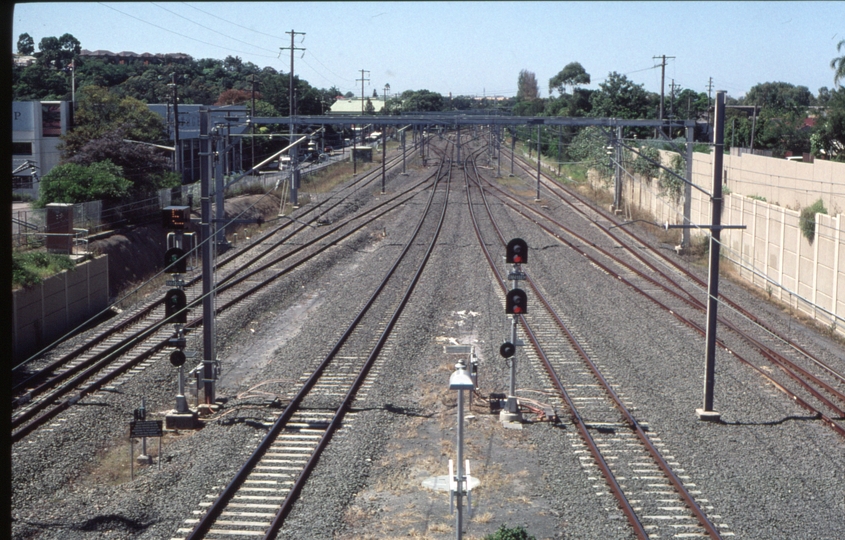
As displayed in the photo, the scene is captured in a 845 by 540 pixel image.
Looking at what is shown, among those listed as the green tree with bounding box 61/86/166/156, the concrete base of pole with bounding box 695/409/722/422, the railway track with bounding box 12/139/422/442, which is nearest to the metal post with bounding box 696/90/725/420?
the concrete base of pole with bounding box 695/409/722/422

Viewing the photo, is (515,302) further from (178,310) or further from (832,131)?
(832,131)

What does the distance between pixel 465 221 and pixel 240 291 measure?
14.1 meters

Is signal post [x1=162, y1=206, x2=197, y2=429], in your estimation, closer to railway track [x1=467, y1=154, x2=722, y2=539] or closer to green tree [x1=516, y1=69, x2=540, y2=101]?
railway track [x1=467, y1=154, x2=722, y2=539]

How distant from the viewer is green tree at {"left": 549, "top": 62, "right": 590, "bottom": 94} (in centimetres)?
10238

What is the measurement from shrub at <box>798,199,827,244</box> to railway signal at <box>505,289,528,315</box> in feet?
32.6

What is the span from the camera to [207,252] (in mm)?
11820

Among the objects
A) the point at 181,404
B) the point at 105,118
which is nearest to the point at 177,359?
the point at 181,404

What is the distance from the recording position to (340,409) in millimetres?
11000

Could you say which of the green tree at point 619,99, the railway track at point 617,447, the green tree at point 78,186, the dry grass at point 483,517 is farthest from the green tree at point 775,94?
the dry grass at point 483,517

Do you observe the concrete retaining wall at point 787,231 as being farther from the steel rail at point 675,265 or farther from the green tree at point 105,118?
the green tree at point 105,118

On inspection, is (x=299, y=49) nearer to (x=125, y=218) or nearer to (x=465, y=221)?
(x=465, y=221)

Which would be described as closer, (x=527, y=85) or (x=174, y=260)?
(x=174, y=260)

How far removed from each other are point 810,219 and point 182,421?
1415cm

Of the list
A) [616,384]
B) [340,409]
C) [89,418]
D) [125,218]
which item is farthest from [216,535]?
[125,218]
